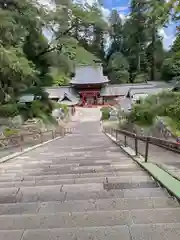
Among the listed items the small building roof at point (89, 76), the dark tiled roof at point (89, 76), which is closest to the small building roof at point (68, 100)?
the small building roof at point (89, 76)

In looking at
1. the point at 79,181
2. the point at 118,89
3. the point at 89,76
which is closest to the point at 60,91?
the point at 89,76

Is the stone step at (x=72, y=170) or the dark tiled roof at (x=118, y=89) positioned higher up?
the dark tiled roof at (x=118, y=89)

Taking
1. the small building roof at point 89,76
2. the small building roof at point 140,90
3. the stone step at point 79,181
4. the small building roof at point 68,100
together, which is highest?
the small building roof at point 89,76

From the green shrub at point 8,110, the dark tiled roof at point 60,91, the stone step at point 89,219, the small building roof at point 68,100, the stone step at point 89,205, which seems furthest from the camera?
the dark tiled roof at point 60,91

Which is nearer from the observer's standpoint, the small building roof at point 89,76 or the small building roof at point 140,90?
the small building roof at point 140,90

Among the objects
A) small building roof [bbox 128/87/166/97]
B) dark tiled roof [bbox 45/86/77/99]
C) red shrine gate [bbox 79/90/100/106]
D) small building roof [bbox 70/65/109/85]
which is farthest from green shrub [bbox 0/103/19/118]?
small building roof [bbox 70/65/109/85]

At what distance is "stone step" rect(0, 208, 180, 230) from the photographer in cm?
Answer: 255

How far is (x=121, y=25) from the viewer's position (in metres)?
58.2

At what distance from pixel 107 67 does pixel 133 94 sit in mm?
Answer: 13563

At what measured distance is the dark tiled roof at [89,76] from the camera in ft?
155

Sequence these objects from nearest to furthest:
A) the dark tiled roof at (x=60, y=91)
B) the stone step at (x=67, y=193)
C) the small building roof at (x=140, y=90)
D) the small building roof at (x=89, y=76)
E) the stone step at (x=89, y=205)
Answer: the stone step at (x=89, y=205) → the stone step at (x=67, y=193) → the small building roof at (x=140, y=90) → the dark tiled roof at (x=60, y=91) → the small building roof at (x=89, y=76)

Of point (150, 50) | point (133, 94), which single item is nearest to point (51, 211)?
point (133, 94)

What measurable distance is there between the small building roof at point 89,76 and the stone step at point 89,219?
4426cm

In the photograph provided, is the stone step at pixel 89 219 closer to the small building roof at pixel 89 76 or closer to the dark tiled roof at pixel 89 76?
the small building roof at pixel 89 76
